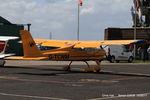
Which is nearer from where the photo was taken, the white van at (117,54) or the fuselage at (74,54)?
the fuselage at (74,54)

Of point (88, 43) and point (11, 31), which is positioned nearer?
point (88, 43)

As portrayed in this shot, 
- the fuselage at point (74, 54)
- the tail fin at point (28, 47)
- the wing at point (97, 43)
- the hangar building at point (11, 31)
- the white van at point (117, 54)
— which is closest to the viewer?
the tail fin at point (28, 47)

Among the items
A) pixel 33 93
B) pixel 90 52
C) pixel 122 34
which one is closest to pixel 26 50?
pixel 90 52

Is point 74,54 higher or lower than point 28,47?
lower

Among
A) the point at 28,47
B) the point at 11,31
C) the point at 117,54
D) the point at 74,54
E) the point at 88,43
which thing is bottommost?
the point at 117,54

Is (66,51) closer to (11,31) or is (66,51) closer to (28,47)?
(28,47)

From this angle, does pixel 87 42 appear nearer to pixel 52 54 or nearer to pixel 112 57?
pixel 52 54

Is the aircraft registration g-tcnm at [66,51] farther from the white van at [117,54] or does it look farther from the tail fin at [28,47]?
the white van at [117,54]

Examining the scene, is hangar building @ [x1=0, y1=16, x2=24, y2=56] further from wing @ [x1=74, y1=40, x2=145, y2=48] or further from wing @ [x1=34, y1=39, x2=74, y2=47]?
wing @ [x1=74, y1=40, x2=145, y2=48]

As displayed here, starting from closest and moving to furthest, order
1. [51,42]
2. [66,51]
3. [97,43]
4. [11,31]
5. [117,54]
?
[66,51]
[97,43]
[51,42]
[117,54]
[11,31]


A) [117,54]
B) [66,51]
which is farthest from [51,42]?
[117,54]

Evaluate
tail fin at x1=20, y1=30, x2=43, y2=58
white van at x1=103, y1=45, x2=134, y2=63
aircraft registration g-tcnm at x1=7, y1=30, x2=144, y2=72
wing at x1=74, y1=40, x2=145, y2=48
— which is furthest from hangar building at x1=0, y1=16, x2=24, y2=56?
tail fin at x1=20, y1=30, x2=43, y2=58

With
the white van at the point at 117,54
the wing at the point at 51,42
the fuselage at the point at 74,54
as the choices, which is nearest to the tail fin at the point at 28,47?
the fuselage at the point at 74,54

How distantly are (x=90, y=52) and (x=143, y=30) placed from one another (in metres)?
30.9
